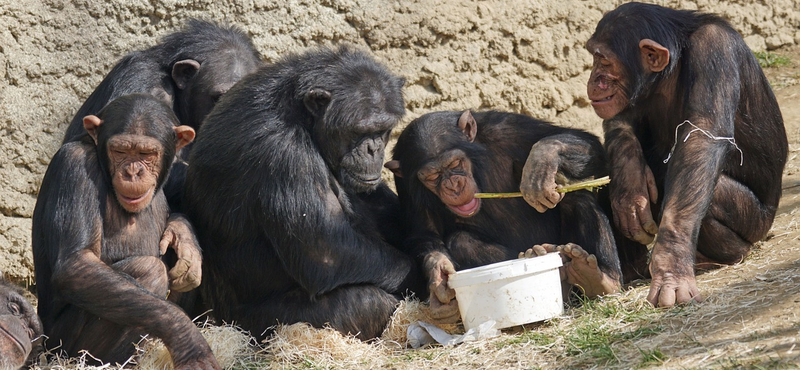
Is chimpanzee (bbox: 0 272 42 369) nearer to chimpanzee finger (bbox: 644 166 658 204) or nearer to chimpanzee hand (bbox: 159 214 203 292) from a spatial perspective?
chimpanzee hand (bbox: 159 214 203 292)

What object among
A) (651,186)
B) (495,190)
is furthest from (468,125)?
(651,186)

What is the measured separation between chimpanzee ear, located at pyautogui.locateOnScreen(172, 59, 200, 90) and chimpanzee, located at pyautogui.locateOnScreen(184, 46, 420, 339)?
2.70ft

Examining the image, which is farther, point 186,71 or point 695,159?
point 186,71

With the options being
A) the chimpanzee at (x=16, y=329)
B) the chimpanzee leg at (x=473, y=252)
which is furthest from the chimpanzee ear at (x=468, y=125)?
the chimpanzee at (x=16, y=329)

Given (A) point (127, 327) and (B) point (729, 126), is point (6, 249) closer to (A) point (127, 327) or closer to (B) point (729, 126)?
(A) point (127, 327)

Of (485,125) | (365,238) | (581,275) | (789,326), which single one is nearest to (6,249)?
(365,238)

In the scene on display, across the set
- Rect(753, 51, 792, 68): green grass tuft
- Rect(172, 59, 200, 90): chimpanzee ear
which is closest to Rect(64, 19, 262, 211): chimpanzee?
Rect(172, 59, 200, 90): chimpanzee ear

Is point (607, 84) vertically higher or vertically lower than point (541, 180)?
higher

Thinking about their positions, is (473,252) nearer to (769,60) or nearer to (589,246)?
(589,246)

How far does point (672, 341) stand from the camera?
523 centimetres

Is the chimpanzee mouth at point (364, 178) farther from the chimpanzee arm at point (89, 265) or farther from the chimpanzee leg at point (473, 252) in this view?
the chimpanzee arm at point (89, 265)

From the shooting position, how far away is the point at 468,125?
22.8 feet

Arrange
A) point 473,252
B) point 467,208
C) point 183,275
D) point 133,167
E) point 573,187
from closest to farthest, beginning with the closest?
point 133,167 → point 183,275 → point 573,187 → point 467,208 → point 473,252

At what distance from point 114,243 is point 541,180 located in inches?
107
